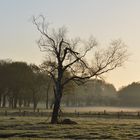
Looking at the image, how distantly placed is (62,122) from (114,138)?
70.4 feet

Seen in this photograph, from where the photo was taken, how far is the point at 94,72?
211ft

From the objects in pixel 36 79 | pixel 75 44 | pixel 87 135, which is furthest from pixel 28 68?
pixel 87 135

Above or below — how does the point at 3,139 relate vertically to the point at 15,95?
below

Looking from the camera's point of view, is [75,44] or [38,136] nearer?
[38,136]

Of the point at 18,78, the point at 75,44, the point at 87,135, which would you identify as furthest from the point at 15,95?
the point at 87,135

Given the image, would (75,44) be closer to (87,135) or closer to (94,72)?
(94,72)

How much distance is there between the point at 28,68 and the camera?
133125 millimetres

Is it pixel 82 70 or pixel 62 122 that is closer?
pixel 62 122

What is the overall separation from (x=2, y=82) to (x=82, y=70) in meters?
63.1

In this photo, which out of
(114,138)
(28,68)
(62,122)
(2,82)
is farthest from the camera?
(28,68)

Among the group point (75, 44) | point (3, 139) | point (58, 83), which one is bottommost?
point (3, 139)

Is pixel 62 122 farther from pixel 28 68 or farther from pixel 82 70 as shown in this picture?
pixel 28 68

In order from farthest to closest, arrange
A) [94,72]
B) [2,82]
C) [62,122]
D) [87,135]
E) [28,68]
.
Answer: [28,68]
[2,82]
[94,72]
[62,122]
[87,135]

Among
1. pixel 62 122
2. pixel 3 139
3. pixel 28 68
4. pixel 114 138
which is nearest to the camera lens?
pixel 3 139
